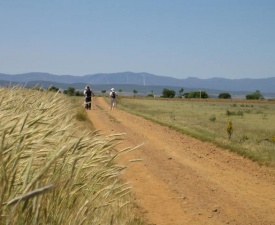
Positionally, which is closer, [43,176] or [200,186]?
[43,176]

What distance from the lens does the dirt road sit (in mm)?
7891

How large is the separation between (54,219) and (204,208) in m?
5.22

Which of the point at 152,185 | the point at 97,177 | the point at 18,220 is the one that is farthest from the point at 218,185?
the point at 18,220

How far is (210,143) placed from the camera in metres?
17.6

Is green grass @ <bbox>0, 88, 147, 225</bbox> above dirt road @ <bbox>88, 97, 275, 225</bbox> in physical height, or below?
above

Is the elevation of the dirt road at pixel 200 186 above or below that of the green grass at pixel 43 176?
below

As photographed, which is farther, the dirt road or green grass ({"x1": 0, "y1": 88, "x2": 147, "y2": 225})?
the dirt road

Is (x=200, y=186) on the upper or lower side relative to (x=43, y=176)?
lower

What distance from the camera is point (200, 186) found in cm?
1014

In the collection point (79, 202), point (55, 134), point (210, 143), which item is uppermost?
point (55, 134)

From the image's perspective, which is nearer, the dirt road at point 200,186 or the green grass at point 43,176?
the green grass at point 43,176

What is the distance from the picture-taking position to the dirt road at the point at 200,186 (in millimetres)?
7891

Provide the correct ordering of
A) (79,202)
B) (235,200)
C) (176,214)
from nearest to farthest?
(79,202) < (176,214) < (235,200)

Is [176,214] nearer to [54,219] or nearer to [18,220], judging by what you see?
[54,219]
